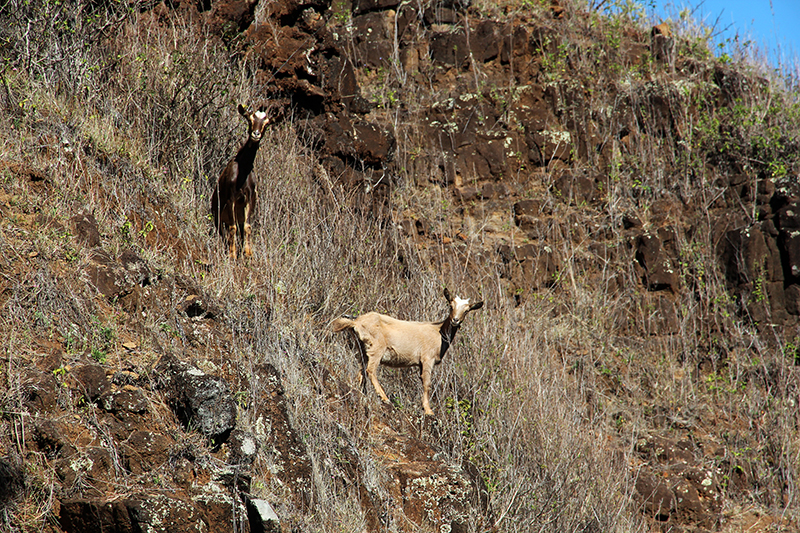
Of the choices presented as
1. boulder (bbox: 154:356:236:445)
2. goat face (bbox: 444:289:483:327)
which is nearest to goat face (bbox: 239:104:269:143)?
goat face (bbox: 444:289:483:327)

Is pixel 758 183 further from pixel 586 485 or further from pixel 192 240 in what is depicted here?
pixel 192 240

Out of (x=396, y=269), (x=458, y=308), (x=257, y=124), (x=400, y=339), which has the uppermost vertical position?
(x=257, y=124)

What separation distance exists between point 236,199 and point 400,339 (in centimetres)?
246

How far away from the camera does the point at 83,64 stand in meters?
8.66

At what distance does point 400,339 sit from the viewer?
21.2 ft

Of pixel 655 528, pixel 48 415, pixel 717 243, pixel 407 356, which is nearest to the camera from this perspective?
pixel 48 415

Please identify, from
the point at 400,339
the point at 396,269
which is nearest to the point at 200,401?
the point at 400,339

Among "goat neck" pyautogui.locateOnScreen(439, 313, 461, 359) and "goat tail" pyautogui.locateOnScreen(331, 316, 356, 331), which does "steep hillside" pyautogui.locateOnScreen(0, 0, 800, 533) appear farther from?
"goat neck" pyautogui.locateOnScreen(439, 313, 461, 359)

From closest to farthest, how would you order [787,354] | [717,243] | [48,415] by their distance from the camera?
[48,415] → [787,354] → [717,243]

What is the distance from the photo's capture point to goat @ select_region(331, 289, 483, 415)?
6398 mm

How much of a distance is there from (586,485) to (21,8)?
8.81 metres

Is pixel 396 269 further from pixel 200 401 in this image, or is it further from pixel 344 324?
pixel 200 401

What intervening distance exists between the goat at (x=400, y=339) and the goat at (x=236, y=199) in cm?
178

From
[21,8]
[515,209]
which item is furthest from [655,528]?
[21,8]
